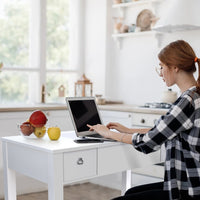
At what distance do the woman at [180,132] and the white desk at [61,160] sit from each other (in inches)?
12.9

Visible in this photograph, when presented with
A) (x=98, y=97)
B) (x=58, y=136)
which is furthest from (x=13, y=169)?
(x=98, y=97)

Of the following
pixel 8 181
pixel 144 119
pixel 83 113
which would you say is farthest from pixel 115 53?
pixel 8 181

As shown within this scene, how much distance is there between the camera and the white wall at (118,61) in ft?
14.7

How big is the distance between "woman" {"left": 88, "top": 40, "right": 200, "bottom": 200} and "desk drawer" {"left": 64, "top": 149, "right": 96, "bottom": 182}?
0.33 meters

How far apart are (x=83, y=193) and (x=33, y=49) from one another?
5.91 feet

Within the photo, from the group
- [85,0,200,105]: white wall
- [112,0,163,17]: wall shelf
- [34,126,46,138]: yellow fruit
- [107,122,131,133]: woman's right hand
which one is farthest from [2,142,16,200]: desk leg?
[112,0,163,17]: wall shelf

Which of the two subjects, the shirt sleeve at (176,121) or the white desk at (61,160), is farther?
the white desk at (61,160)

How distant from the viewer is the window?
4477 mm

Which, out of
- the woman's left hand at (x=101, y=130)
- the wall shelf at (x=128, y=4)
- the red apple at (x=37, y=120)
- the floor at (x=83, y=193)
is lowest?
the floor at (x=83, y=193)

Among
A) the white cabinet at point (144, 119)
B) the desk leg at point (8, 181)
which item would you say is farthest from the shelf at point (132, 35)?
the desk leg at point (8, 181)

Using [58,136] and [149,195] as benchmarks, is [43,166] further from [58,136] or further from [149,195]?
[149,195]

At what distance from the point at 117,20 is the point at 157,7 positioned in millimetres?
586

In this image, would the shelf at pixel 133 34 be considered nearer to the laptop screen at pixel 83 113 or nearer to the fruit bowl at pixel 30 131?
the laptop screen at pixel 83 113

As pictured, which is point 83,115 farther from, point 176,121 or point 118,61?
point 118,61
